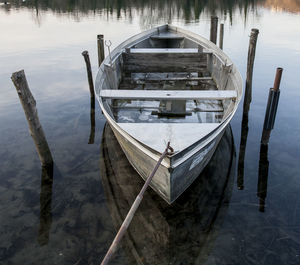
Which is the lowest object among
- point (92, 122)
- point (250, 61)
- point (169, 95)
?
point (92, 122)

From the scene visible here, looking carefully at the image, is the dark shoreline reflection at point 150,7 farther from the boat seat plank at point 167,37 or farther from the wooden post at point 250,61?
the wooden post at point 250,61

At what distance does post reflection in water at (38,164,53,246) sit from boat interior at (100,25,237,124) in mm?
2502

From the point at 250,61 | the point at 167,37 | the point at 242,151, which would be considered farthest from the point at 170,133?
the point at 167,37

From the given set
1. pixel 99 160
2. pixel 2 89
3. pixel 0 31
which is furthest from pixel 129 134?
pixel 0 31

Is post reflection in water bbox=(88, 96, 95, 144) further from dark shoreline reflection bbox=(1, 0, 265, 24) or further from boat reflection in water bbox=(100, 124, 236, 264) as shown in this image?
dark shoreline reflection bbox=(1, 0, 265, 24)

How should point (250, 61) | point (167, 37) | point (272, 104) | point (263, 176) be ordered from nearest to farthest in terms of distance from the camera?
point (263, 176) → point (272, 104) → point (250, 61) → point (167, 37)

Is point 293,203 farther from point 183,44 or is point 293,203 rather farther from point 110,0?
point 110,0

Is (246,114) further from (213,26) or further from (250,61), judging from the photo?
(213,26)

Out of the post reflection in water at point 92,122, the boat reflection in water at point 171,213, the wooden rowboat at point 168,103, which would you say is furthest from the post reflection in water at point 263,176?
the post reflection in water at point 92,122

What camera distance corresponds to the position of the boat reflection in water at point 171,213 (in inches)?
199

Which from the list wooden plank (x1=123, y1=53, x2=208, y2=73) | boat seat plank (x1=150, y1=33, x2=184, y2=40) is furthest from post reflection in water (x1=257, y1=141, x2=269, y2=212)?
boat seat plank (x1=150, y1=33, x2=184, y2=40)

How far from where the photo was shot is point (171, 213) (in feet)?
19.4

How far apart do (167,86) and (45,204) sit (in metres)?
6.51

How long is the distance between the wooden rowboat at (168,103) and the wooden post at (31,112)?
173 cm
